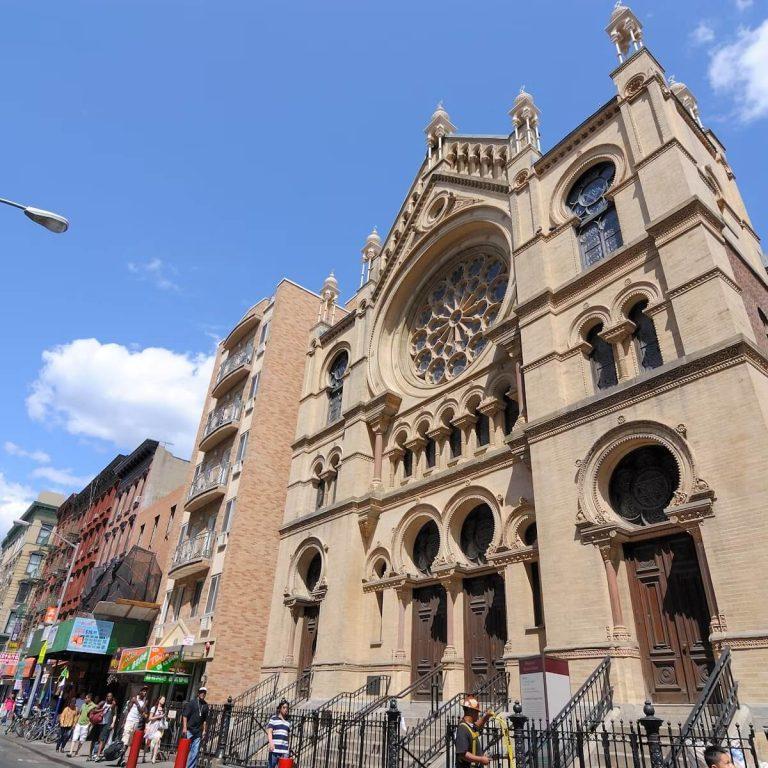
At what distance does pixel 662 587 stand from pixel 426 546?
891 cm

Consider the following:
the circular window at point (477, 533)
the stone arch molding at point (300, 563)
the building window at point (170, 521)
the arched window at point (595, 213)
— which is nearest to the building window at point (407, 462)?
the circular window at point (477, 533)

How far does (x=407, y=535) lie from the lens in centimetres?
2023

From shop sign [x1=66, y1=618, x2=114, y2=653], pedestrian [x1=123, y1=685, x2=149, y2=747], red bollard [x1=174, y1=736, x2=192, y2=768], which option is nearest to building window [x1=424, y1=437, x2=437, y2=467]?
red bollard [x1=174, y1=736, x2=192, y2=768]

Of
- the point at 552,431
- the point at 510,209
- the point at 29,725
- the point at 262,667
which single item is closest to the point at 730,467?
the point at 552,431

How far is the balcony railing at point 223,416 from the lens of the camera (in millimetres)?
31744

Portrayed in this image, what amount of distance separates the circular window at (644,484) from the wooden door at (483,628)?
15.8 feet

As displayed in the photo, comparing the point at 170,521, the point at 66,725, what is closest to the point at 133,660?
the point at 66,725

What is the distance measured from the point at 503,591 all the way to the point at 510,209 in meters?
12.4

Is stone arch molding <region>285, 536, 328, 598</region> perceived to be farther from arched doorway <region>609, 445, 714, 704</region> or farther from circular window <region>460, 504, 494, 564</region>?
→ arched doorway <region>609, 445, 714, 704</region>

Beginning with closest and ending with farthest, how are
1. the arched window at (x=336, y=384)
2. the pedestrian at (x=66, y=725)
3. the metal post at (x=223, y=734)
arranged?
the metal post at (x=223, y=734) < the pedestrian at (x=66, y=725) < the arched window at (x=336, y=384)

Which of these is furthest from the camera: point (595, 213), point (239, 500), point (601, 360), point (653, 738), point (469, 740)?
point (239, 500)

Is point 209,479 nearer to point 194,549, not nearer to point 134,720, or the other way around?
point 194,549

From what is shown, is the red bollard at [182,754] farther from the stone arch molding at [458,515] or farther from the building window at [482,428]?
the building window at [482,428]

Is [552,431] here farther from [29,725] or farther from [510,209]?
[29,725]
